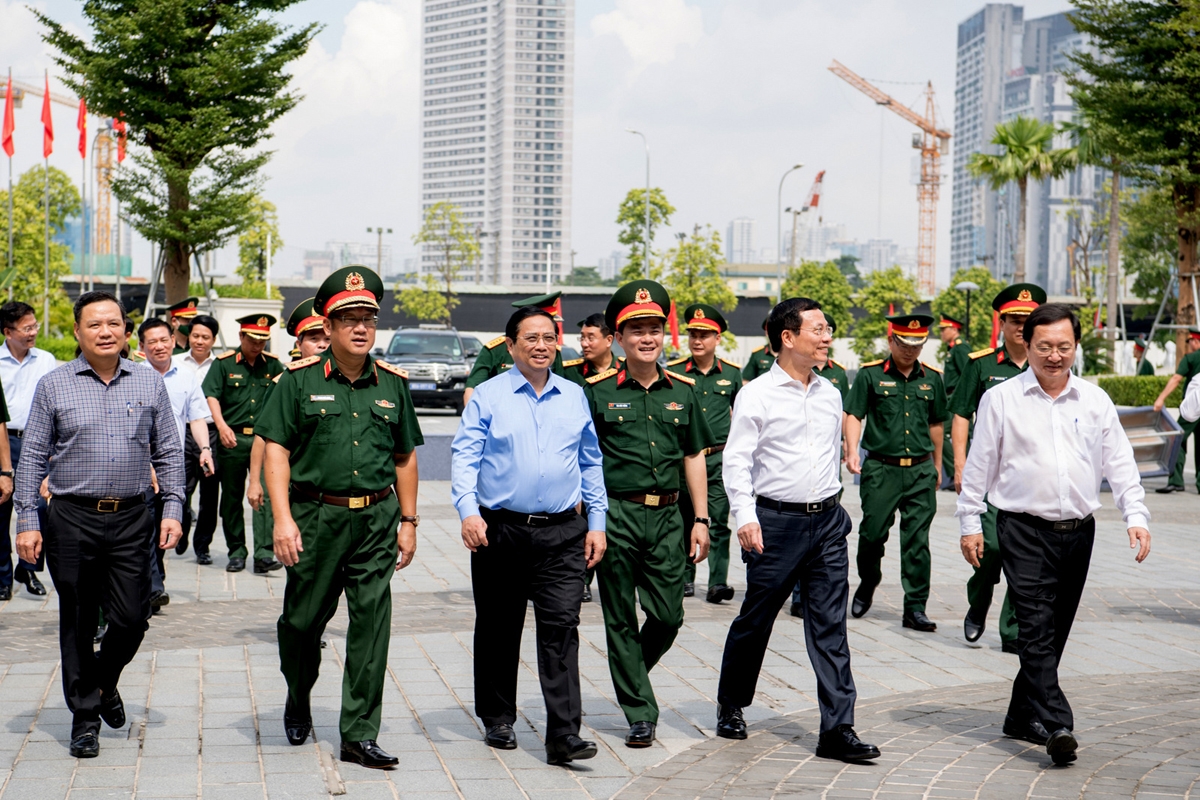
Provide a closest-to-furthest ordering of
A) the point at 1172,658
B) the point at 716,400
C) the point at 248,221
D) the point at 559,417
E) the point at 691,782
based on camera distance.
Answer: the point at 691,782 → the point at 559,417 → the point at 1172,658 → the point at 716,400 → the point at 248,221

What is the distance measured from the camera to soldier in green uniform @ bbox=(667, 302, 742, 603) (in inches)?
352

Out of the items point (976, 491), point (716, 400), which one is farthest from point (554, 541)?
point (716, 400)

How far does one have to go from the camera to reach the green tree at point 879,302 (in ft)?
202

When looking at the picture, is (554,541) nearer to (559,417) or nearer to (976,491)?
(559,417)

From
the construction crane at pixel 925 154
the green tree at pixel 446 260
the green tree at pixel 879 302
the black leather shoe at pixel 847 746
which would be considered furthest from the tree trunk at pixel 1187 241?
the construction crane at pixel 925 154

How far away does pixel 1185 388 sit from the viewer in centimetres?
1532

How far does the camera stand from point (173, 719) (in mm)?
5844

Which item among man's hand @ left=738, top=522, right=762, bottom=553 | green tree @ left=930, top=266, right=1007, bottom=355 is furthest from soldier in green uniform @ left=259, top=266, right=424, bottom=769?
green tree @ left=930, top=266, right=1007, bottom=355

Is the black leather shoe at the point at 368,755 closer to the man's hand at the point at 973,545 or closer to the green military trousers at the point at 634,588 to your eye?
the green military trousers at the point at 634,588

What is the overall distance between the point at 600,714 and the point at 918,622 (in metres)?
2.91

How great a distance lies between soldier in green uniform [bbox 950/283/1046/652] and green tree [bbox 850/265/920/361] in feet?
175

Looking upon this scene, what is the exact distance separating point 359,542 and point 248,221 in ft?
69.6

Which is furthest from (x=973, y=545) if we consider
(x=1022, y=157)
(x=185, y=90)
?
(x=1022, y=157)

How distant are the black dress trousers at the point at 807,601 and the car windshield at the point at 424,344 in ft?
73.3
